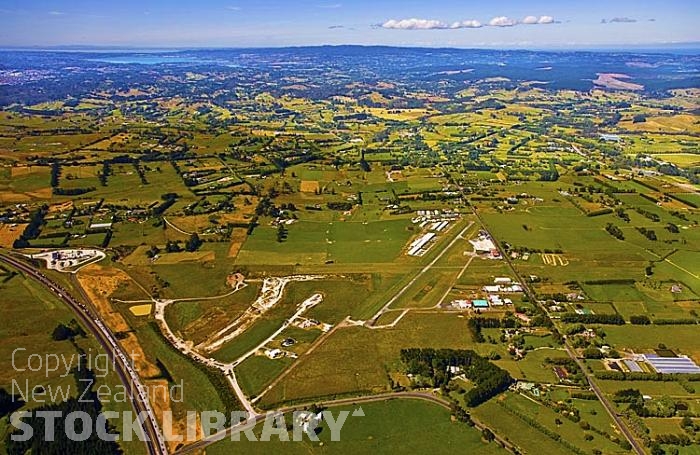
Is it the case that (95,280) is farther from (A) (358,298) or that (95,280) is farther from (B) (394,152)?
(B) (394,152)

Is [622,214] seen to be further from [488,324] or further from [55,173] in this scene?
[55,173]

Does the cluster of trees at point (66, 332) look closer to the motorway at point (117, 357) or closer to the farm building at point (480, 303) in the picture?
the motorway at point (117, 357)

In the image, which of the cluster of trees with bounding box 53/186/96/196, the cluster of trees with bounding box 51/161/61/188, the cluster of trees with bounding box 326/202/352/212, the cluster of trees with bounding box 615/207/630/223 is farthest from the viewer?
the cluster of trees with bounding box 51/161/61/188

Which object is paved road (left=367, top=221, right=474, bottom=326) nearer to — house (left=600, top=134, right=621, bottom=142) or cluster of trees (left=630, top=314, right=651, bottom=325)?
cluster of trees (left=630, top=314, right=651, bottom=325)

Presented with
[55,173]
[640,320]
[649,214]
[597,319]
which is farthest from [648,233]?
[55,173]

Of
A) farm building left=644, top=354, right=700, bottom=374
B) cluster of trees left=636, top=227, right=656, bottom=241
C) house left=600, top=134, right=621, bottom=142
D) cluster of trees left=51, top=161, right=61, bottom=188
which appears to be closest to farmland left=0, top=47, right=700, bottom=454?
farm building left=644, top=354, right=700, bottom=374

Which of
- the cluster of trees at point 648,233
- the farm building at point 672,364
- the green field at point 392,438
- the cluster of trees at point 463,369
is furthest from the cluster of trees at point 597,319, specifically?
the cluster of trees at point 648,233

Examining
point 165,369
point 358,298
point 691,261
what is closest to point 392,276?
point 358,298
